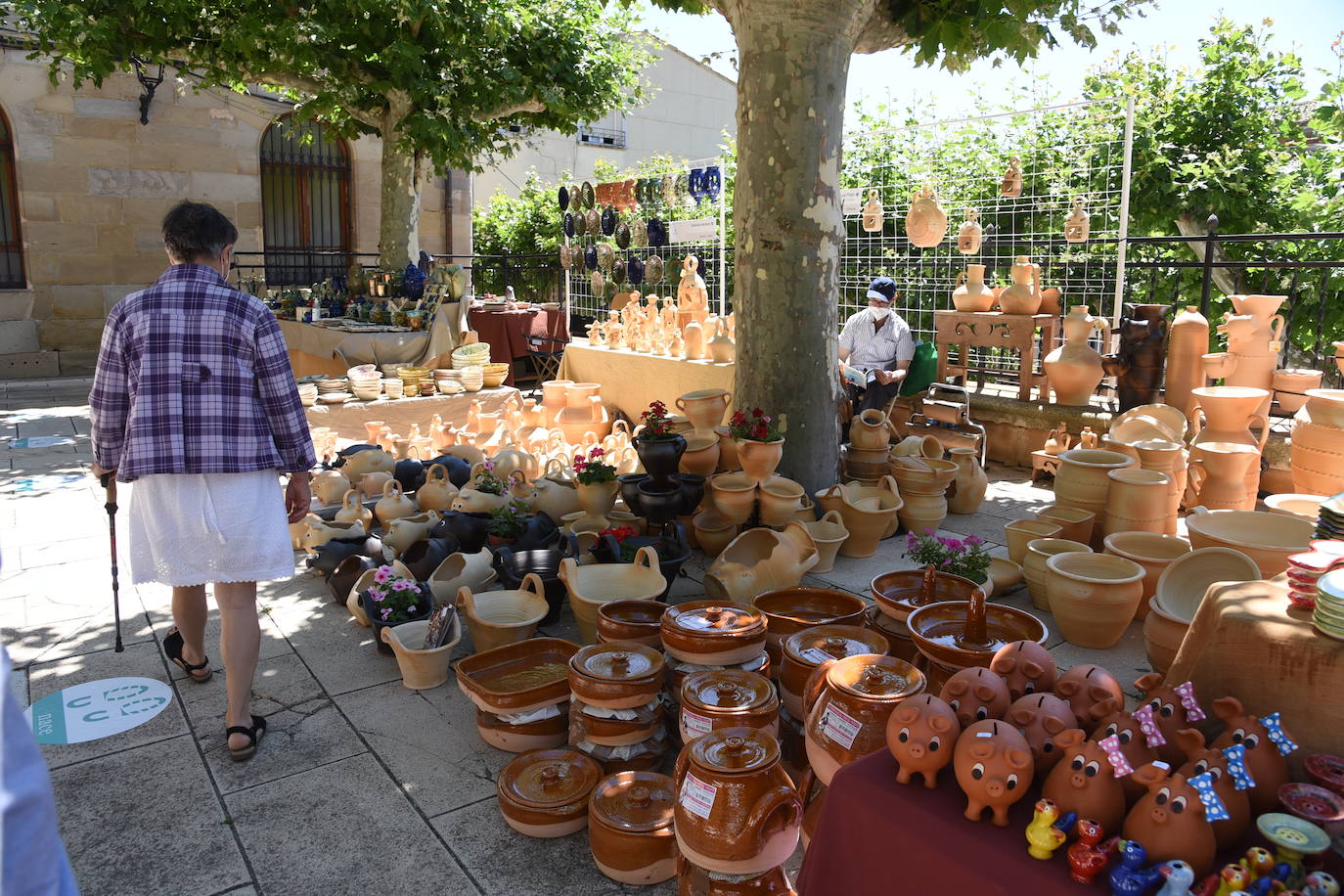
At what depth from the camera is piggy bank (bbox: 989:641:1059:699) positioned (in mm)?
1718

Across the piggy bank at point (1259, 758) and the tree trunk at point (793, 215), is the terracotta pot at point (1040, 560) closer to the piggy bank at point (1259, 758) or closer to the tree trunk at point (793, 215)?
the tree trunk at point (793, 215)

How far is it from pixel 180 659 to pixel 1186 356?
5.37m

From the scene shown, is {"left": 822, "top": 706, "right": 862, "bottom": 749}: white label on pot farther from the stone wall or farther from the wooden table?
the stone wall

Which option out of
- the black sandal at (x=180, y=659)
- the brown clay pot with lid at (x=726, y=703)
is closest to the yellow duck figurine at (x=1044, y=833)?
the brown clay pot with lid at (x=726, y=703)

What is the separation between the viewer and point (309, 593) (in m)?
4.06

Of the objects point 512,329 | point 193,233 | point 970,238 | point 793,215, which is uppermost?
point 970,238

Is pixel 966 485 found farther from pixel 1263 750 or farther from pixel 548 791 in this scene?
pixel 1263 750

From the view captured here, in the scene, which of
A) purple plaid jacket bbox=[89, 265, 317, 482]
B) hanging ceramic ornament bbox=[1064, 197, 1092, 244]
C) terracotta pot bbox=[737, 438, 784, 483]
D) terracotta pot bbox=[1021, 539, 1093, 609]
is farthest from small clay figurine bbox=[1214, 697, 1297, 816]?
hanging ceramic ornament bbox=[1064, 197, 1092, 244]

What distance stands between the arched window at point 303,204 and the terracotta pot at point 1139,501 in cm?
1118

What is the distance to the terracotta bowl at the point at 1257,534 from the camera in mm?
2795

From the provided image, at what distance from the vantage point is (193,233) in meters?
2.50

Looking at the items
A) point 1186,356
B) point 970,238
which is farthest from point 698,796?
point 970,238

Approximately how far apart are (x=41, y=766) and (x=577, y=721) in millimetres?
1828

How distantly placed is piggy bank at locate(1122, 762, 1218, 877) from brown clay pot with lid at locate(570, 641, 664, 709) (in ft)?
4.36
